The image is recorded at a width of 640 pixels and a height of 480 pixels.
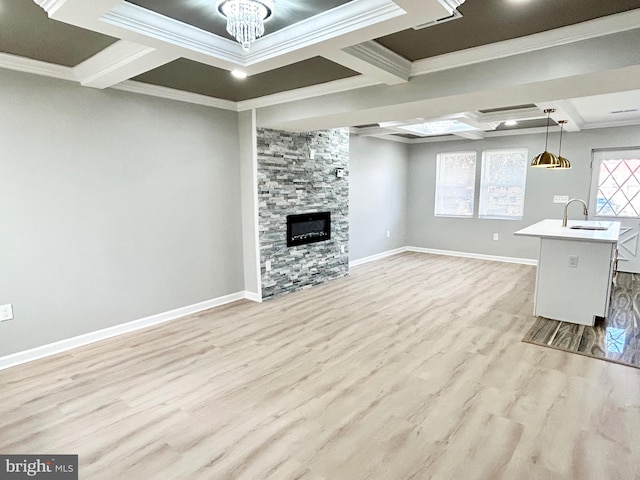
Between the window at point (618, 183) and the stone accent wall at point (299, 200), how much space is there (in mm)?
4272

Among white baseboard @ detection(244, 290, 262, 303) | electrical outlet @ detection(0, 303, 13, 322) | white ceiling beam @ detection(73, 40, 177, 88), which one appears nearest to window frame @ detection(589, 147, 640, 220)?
white baseboard @ detection(244, 290, 262, 303)

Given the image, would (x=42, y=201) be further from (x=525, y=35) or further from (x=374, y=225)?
(x=374, y=225)

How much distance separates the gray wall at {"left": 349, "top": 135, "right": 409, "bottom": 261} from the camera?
6.72 meters

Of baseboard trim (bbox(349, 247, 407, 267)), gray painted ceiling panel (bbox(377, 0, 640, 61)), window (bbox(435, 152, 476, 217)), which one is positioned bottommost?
baseboard trim (bbox(349, 247, 407, 267))

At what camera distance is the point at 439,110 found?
139 inches

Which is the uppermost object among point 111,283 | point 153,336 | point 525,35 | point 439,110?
point 525,35

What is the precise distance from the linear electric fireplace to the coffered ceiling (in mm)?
1746

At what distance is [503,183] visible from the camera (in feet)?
23.1

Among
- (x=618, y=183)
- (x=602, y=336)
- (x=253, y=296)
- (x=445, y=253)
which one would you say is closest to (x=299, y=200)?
(x=253, y=296)

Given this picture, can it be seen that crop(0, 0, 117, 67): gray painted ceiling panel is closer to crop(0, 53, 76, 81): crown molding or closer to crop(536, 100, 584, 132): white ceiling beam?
crop(0, 53, 76, 81): crown molding

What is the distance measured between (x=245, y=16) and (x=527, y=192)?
20.8 ft

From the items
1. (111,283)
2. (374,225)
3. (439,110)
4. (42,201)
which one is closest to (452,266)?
(374,225)

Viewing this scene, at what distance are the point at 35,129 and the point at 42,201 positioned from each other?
59cm

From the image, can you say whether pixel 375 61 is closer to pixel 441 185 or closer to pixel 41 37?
pixel 41 37
